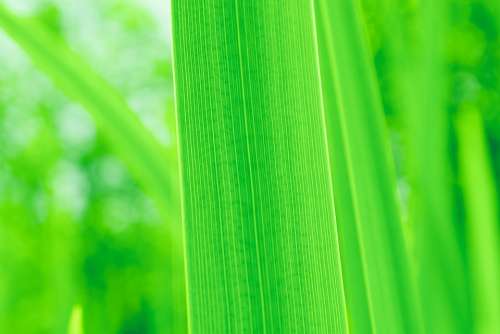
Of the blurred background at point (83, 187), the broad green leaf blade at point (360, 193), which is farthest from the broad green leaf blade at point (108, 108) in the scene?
the blurred background at point (83, 187)

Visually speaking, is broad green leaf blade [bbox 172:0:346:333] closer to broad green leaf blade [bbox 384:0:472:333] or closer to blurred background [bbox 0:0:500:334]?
broad green leaf blade [bbox 384:0:472:333]

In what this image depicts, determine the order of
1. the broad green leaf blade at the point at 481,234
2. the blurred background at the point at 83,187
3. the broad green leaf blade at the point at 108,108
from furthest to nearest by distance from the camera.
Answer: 1. the blurred background at the point at 83,187
2. the broad green leaf blade at the point at 481,234
3. the broad green leaf blade at the point at 108,108

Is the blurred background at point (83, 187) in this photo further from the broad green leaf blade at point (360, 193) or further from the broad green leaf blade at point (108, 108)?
the broad green leaf blade at point (360, 193)

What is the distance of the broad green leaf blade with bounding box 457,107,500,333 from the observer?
556 millimetres

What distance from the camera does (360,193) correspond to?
0.98 ft

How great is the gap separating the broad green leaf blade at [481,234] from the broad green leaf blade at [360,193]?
0.91ft

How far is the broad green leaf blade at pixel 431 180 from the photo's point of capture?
49 centimetres

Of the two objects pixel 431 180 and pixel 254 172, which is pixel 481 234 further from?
pixel 254 172

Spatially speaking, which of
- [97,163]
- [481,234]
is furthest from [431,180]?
[97,163]

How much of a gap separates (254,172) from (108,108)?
0.87 ft

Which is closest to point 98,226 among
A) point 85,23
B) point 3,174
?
point 3,174

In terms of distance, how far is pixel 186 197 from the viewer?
209 millimetres

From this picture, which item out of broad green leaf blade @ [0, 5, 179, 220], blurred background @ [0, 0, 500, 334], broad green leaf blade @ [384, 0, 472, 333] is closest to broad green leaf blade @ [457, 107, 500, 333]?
broad green leaf blade @ [384, 0, 472, 333]

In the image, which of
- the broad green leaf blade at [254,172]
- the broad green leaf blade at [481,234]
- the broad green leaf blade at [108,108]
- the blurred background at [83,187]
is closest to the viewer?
the broad green leaf blade at [254,172]
